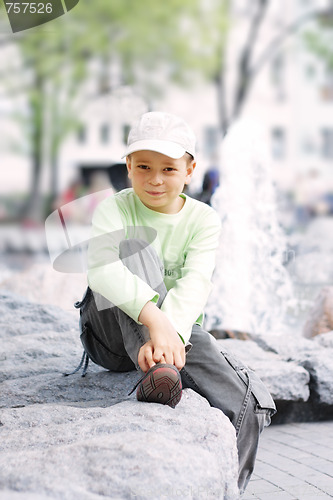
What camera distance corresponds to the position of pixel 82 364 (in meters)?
3.03

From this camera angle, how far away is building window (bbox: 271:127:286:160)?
90.3ft

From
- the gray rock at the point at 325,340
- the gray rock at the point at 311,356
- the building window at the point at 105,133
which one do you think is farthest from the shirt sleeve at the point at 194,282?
the building window at the point at 105,133

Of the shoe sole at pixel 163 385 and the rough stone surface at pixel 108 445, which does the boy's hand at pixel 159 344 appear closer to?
the shoe sole at pixel 163 385

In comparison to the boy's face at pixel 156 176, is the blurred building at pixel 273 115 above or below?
above

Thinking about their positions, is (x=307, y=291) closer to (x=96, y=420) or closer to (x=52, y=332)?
(x=52, y=332)

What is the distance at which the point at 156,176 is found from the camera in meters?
2.46

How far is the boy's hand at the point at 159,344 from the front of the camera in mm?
2223

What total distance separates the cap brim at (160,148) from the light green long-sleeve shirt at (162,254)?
0.75ft

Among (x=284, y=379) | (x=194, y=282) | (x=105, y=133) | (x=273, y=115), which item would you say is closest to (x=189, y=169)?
(x=194, y=282)

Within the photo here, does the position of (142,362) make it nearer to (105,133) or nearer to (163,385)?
(163,385)

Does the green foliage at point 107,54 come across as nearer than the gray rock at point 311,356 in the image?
No

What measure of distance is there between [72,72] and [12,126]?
3.74 metres

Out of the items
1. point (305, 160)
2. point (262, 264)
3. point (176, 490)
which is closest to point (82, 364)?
point (176, 490)

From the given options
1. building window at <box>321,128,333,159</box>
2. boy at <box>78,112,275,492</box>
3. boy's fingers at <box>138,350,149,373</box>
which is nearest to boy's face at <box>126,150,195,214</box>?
boy at <box>78,112,275,492</box>
